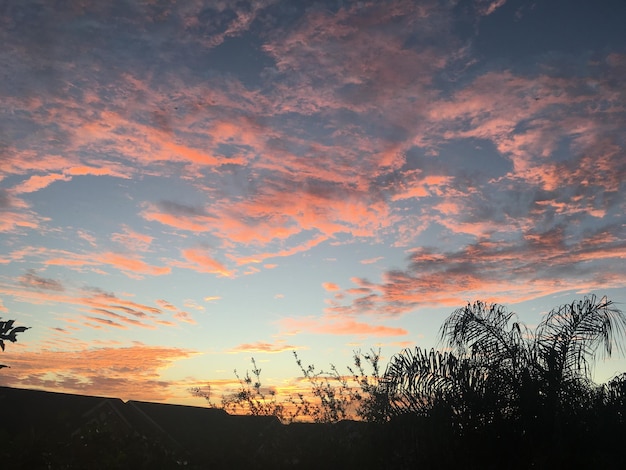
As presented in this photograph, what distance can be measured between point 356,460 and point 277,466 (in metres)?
2.06

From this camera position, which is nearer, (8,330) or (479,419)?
(8,330)

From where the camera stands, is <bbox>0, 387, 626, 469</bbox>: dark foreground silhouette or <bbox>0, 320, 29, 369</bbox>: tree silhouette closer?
<bbox>0, 320, 29, 369</bbox>: tree silhouette

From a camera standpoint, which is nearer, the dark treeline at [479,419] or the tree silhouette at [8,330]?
the tree silhouette at [8,330]

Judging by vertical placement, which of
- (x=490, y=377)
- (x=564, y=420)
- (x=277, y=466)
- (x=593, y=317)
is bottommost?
(x=277, y=466)

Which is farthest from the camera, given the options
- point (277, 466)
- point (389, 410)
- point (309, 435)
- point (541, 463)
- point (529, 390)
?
point (389, 410)

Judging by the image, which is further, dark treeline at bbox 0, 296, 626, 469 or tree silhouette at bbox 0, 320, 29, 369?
dark treeline at bbox 0, 296, 626, 469

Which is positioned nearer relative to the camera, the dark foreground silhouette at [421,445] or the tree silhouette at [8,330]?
the tree silhouette at [8,330]

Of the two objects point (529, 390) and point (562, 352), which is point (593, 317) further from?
point (529, 390)

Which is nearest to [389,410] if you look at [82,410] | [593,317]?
[593,317]

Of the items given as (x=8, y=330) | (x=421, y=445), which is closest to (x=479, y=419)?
(x=421, y=445)

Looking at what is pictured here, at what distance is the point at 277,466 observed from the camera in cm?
989

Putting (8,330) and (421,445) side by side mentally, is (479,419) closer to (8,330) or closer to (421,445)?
(421,445)

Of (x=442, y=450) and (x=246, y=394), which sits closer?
(x=442, y=450)

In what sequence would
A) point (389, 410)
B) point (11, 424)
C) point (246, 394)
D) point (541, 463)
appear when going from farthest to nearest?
point (11, 424) < point (246, 394) < point (389, 410) < point (541, 463)
